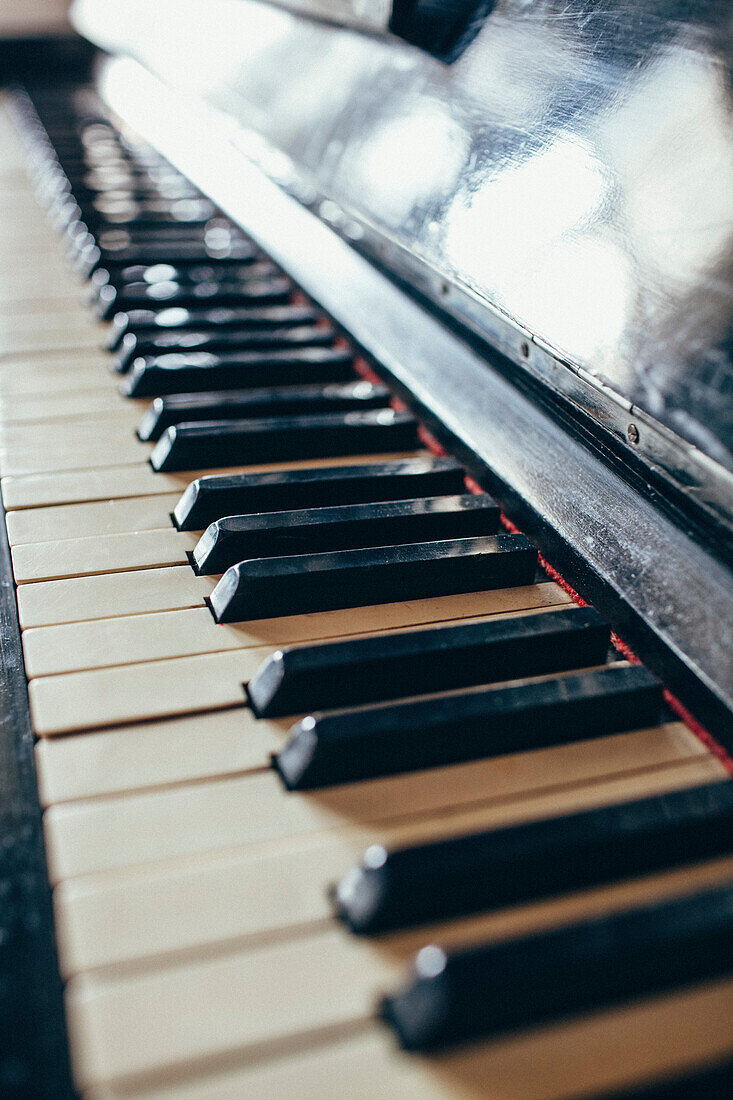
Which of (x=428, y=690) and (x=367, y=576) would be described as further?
(x=367, y=576)

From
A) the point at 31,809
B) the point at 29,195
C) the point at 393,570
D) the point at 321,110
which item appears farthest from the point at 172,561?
the point at 29,195

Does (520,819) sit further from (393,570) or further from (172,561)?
(172,561)

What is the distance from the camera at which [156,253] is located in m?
2.13

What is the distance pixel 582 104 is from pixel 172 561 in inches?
28.8

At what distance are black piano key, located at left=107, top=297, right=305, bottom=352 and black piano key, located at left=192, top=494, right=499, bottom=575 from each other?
669mm

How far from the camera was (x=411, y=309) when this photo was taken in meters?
1.51

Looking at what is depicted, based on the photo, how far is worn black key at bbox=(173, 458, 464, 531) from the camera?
47.6 inches

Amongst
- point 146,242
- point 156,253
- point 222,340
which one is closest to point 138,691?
point 222,340

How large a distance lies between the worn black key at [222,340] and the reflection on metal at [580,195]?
221mm

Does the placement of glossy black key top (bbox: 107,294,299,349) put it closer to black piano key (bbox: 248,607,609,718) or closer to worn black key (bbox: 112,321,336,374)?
worn black key (bbox: 112,321,336,374)

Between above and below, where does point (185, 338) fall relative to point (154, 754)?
above

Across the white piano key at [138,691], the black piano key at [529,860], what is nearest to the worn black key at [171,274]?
the white piano key at [138,691]

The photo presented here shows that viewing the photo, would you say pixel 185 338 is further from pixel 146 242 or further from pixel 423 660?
pixel 423 660

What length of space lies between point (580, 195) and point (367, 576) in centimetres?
50
